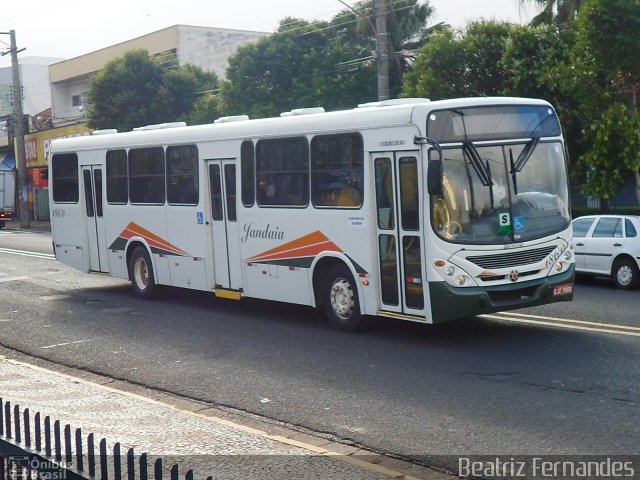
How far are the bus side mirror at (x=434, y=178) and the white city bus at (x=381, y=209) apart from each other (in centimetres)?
2

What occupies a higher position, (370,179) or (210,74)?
(210,74)

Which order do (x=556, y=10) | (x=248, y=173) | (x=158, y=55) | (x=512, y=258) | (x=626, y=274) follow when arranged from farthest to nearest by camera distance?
(x=158, y=55) → (x=556, y=10) → (x=626, y=274) → (x=248, y=173) → (x=512, y=258)

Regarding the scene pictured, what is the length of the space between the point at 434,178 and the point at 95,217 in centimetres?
933

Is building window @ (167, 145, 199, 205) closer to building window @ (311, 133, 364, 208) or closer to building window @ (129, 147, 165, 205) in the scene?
building window @ (129, 147, 165, 205)

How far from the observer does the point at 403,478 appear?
7.15 metres

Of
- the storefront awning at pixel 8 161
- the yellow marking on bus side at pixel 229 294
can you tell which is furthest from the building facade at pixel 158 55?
the yellow marking on bus side at pixel 229 294

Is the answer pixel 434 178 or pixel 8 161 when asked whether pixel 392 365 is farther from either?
pixel 8 161

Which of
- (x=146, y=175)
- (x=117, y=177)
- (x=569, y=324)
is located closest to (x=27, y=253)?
(x=117, y=177)

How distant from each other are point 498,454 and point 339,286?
588cm

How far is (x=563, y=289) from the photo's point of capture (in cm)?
1246

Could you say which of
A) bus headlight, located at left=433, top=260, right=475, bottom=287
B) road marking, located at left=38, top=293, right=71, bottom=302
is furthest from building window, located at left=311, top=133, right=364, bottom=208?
road marking, located at left=38, top=293, right=71, bottom=302

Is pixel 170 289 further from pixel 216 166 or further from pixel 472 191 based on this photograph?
pixel 472 191

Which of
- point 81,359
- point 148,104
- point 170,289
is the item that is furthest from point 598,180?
point 148,104

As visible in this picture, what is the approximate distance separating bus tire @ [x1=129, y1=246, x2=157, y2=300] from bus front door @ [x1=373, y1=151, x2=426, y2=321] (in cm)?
619
